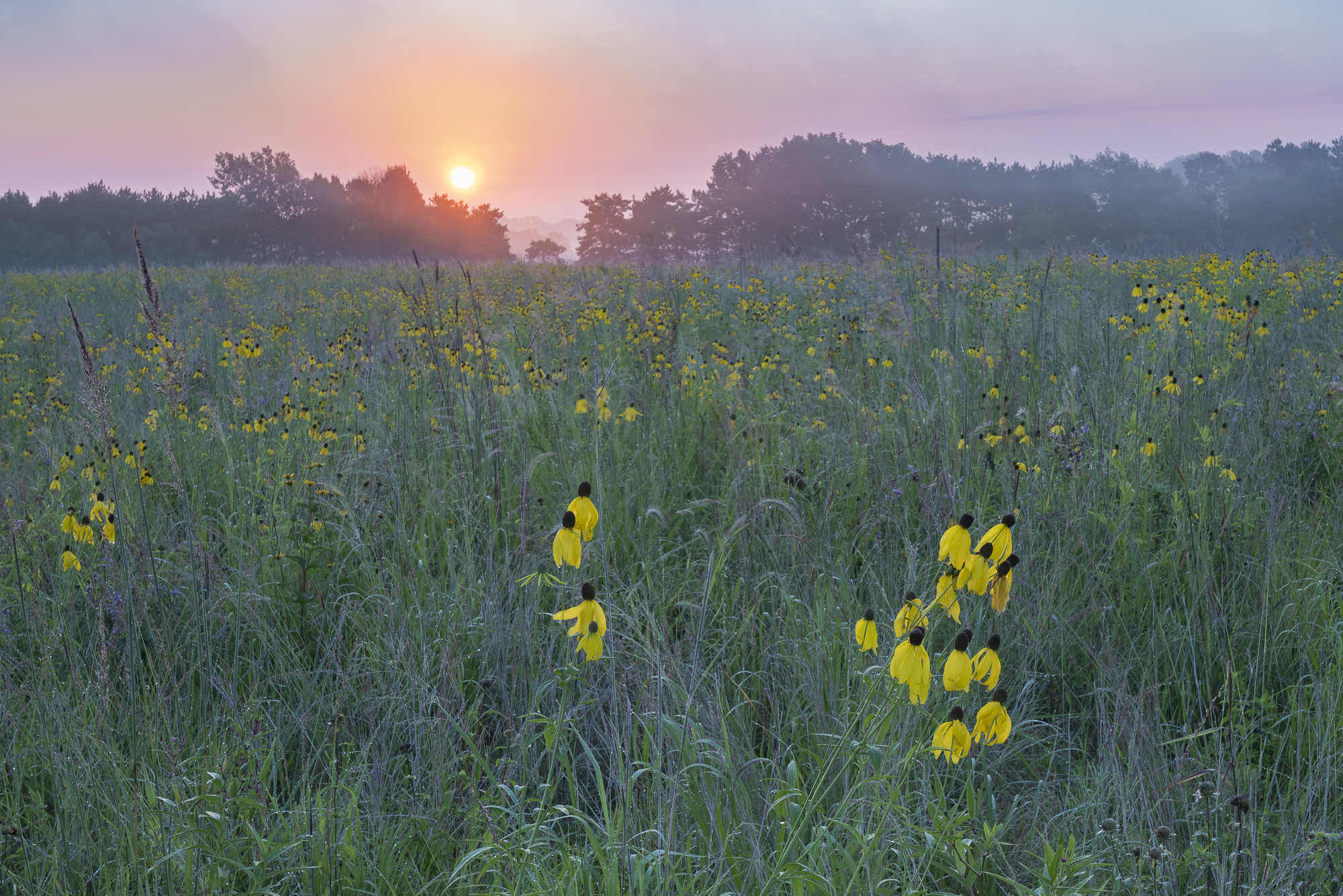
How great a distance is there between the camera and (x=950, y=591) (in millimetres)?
1207

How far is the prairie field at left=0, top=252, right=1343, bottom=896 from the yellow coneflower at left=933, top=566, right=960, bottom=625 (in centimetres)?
1

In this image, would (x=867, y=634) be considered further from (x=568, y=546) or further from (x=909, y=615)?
(x=568, y=546)

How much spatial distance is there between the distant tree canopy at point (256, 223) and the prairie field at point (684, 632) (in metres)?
30.7

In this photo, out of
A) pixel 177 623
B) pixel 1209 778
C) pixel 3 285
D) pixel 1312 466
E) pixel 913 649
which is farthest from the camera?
pixel 3 285

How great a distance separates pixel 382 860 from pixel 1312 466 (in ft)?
11.9

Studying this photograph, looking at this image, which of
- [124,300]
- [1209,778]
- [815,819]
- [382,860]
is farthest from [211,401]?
[124,300]

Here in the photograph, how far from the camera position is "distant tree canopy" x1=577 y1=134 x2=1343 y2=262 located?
3312 centimetres

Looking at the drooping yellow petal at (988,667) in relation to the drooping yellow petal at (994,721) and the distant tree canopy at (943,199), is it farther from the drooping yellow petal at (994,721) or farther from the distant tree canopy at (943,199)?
the distant tree canopy at (943,199)

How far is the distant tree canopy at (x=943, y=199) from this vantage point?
33.1m

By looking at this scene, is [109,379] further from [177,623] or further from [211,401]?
[177,623]

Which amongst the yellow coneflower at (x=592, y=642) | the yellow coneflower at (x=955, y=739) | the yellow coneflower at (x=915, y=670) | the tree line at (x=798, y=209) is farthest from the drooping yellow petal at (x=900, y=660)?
the tree line at (x=798, y=209)

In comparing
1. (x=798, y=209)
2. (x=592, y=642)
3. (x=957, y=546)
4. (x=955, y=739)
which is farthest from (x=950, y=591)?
(x=798, y=209)

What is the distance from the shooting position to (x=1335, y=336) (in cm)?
535

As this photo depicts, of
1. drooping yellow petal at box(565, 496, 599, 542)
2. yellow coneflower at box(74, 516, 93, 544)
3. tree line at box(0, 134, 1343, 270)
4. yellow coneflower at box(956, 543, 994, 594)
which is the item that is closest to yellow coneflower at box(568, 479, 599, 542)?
drooping yellow petal at box(565, 496, 599, 542)
